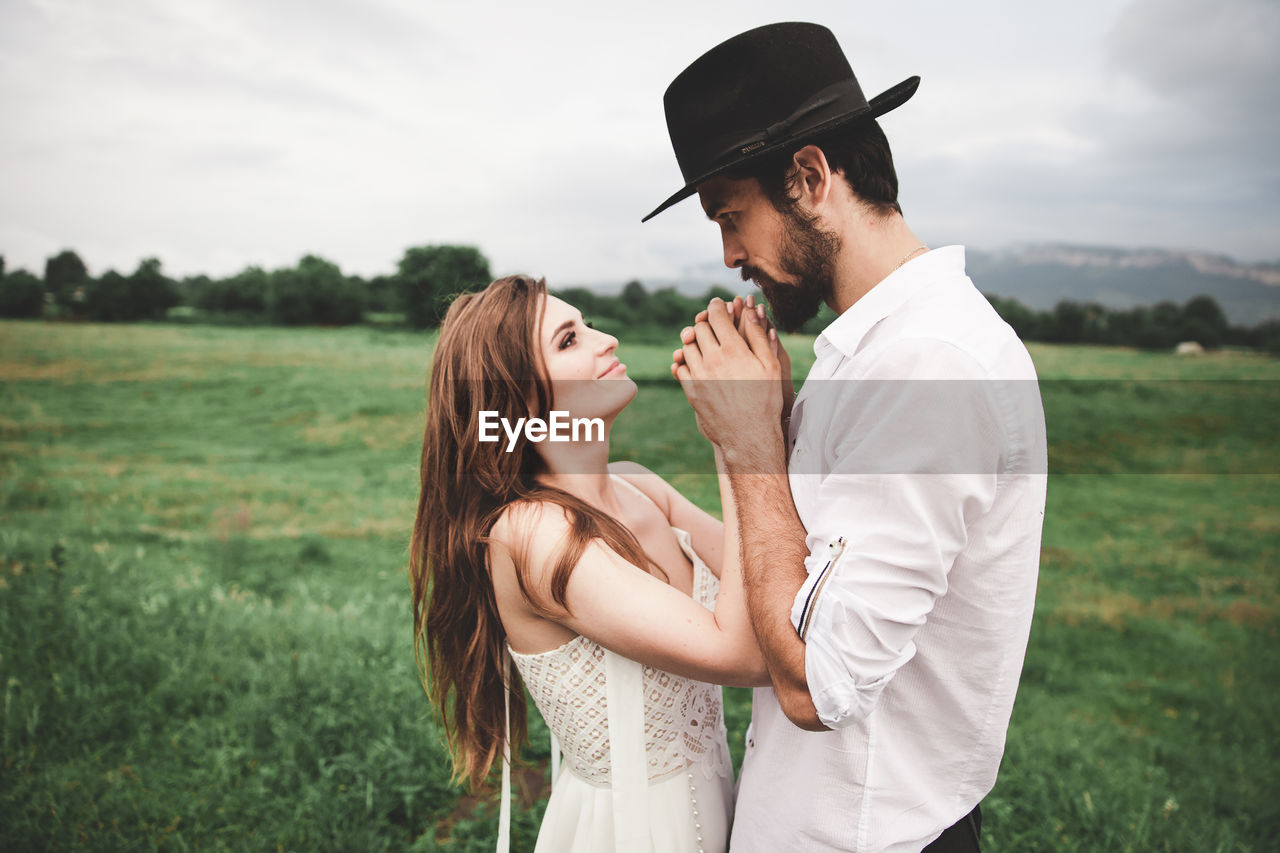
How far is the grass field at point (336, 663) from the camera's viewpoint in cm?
388

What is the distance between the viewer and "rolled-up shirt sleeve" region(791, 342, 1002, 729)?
142 cm

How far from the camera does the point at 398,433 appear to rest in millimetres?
18094

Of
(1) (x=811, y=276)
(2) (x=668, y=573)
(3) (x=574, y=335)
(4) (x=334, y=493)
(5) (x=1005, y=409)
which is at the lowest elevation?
(4) (x=334, y=493)

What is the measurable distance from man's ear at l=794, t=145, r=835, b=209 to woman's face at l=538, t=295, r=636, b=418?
2.79 feet

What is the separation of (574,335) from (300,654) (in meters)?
4.18

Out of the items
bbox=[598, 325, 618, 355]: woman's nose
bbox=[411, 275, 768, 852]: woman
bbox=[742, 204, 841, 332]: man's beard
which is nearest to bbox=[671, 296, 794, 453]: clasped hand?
bbox=[742, 204, 841, 332]: man's beard

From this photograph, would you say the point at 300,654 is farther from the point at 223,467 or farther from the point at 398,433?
the point at 398,433

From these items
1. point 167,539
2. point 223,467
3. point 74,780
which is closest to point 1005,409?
point 74,780

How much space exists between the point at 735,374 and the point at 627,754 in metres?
1.25

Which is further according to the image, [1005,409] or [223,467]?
[223,467]

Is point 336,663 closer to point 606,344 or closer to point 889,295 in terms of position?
point 606,344

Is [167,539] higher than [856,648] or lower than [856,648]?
lower

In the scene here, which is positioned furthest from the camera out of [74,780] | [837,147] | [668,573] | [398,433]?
[398,433]

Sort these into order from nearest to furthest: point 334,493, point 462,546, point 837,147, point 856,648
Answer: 1. point 856,648
2. point 837,147
3. point 462,546
4. point 334,493
